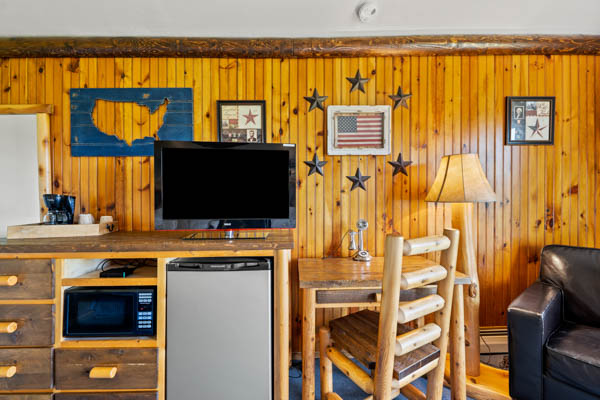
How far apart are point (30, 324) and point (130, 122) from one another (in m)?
1.40

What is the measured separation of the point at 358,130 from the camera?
2.02 m

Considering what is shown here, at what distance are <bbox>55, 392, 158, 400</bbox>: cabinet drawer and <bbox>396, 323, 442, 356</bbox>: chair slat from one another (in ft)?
4.20

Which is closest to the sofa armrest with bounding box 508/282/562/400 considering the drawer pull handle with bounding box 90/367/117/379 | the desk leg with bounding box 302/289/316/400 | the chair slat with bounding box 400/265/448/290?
the chair slat with bounding box 400/265/448/290

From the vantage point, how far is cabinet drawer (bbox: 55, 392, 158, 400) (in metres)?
1.37

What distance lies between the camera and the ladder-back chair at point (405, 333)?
0.97 meters

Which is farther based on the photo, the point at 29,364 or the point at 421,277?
the point at 29,364

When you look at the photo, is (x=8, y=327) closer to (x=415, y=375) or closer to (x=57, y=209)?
(x=57, y=209)

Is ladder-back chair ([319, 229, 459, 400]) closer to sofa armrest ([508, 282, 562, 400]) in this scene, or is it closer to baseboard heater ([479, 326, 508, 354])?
sofa armrest ([508, 282, 562, 400])

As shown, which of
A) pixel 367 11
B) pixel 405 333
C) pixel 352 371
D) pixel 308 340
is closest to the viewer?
pixel 405 333

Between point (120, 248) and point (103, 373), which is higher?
point (120, 248)

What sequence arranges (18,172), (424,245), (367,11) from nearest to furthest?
Result: (424,245) → (367,11) → (18,172)

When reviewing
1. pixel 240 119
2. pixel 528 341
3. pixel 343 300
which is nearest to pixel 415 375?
pixel 343 300

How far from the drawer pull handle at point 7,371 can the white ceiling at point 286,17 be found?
2.13 meters

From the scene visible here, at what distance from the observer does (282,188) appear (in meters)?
1.69
